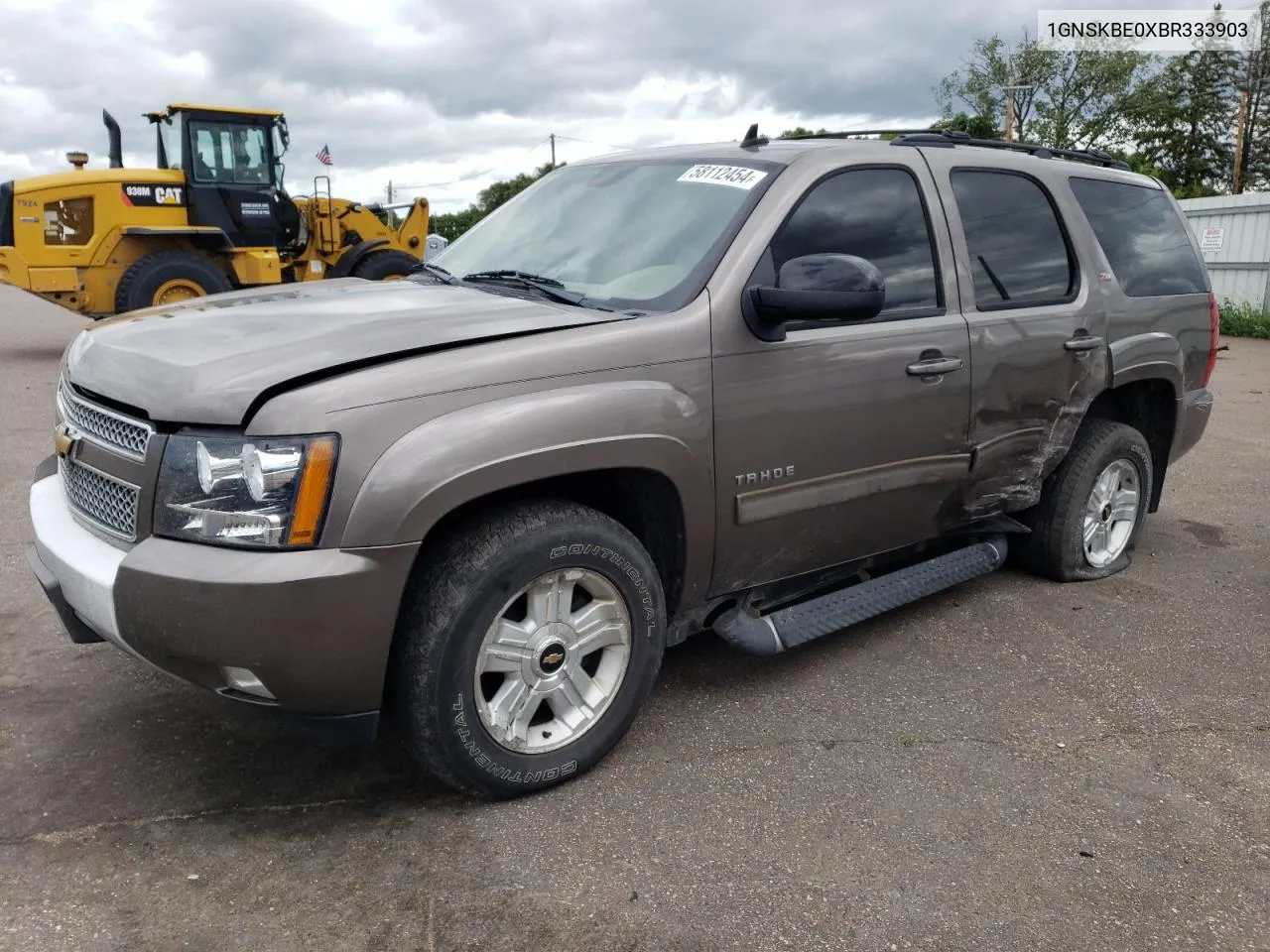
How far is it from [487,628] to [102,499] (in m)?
1.11

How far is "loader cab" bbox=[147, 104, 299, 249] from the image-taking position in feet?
43.1

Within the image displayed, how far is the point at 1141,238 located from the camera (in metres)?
4.86

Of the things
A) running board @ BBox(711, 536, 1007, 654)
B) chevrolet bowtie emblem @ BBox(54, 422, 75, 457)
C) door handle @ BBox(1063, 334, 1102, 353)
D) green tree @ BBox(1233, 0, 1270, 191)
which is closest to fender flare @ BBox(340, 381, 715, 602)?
running board @ BBox(711, 536, 1007, 654)

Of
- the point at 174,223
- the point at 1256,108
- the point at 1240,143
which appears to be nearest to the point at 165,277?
the point at 174,223

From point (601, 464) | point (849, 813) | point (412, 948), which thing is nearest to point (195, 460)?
point (601, 464)

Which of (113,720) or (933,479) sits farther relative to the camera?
(933,479)

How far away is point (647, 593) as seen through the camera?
3141 millimetres

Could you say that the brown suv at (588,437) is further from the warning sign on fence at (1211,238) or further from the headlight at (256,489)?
the warning sign on fence at (1211,238)

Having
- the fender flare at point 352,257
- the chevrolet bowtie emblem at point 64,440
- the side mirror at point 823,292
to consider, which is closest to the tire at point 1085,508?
the side mirror at point 823,292

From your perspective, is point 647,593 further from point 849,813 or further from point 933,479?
point 933,479

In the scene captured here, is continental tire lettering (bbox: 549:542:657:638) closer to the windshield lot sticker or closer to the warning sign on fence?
the windshield lot sticker

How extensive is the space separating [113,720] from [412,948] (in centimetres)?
159

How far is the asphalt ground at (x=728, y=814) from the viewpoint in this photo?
2.51 metres

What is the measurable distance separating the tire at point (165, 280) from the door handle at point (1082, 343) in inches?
409
